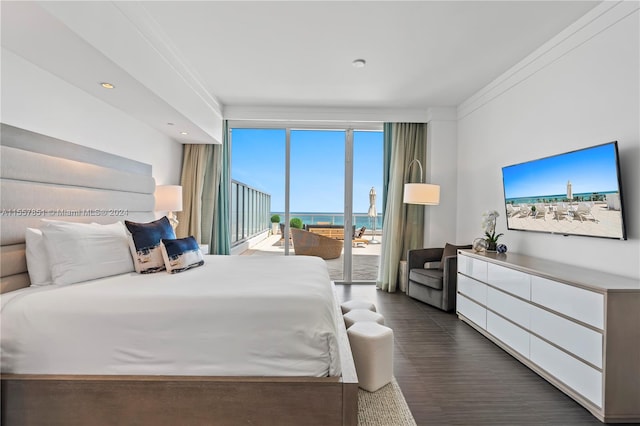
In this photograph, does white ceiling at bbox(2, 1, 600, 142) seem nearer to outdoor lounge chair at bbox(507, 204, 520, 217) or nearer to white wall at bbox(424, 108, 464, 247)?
white wall at bbox(424, 108, 464, 247)

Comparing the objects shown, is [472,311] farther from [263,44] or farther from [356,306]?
[263,44]

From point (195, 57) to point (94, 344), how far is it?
2.82m

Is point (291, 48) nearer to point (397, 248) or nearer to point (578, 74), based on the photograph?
point (578, 74)

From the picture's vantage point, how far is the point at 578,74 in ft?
8.55

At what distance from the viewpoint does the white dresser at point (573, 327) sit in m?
1.80

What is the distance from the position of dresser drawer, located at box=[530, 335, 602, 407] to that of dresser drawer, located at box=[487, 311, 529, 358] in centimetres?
8

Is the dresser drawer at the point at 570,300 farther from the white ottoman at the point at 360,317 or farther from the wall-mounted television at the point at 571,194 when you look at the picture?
the white ottoman at the point at 360,317

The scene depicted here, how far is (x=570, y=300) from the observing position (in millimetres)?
2051

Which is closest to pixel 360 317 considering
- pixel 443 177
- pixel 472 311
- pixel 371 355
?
pixel 371 355

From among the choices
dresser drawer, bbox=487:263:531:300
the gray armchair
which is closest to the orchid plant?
the gray armchair

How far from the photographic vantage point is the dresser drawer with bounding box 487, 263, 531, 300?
2480mm

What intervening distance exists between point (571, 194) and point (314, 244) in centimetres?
357

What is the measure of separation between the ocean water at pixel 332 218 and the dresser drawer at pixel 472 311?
1.91 meters

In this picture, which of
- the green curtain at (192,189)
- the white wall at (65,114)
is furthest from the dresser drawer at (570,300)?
the green curtain at (192,189)
